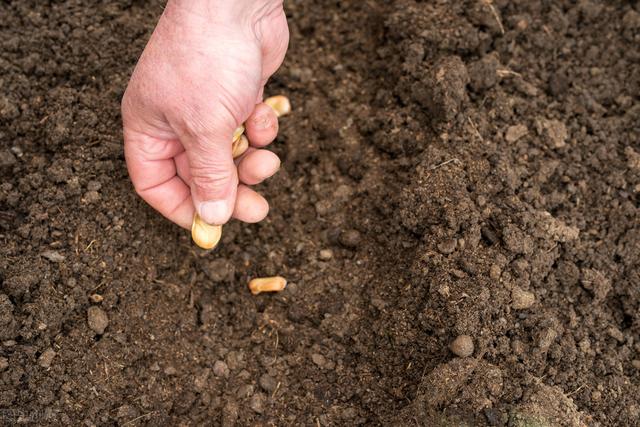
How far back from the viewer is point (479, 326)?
7.02ft

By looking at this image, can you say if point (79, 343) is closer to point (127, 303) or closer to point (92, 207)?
point (127, 303)

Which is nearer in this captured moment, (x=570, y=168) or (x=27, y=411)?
(x=27, y=411)

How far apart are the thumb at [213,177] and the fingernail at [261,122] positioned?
234 millimetres

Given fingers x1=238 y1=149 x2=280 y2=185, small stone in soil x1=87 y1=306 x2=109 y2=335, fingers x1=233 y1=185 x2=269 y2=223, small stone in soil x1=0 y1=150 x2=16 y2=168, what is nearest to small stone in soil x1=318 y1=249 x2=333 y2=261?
fingers x1=233 y1=185 x2=269 y2=223

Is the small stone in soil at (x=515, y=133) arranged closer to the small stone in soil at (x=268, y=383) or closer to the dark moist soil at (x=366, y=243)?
the dark moist soil at (x=366, y=243)

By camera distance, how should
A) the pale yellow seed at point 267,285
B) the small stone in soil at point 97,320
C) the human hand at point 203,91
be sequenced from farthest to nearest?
the pale yellow seed at point 267,285
the small stone in soil at point 97,320
the human hand at point 203,91

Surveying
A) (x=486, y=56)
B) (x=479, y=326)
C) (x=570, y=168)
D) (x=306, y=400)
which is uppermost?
(x=486, y=56)

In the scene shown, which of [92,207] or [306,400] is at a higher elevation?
[92,207]

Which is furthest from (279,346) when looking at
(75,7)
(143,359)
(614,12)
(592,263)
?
(614,12)

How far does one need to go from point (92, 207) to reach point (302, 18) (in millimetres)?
1301

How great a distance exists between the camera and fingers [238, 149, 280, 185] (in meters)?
2.27

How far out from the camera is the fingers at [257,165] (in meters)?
2.27

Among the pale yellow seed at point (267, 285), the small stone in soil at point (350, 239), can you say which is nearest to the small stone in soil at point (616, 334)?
the small stone in soil at point (350, 239)

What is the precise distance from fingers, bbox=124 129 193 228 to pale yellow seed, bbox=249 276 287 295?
12.6 inches
